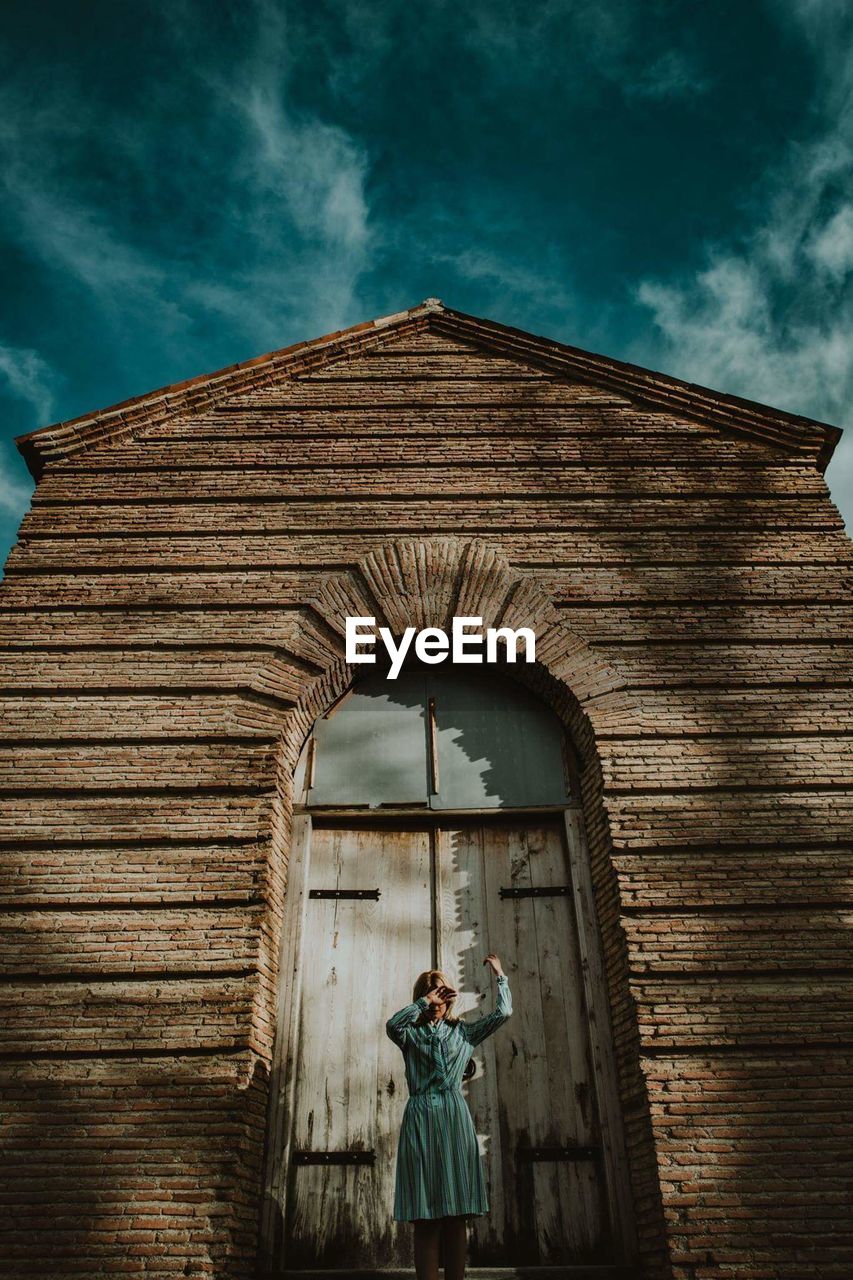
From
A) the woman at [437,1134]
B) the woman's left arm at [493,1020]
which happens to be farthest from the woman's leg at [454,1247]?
the woman's left arm at [493,1020]

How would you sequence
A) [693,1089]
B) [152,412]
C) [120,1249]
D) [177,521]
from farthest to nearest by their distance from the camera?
[152,412]
[177,521]
[693,1089]
[120,1249]

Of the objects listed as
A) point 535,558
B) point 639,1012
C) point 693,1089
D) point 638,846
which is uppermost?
point 535,558

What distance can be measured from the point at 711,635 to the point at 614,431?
7.50ft

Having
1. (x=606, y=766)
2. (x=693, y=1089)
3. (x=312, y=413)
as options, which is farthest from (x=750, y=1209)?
(x=312, y=413)

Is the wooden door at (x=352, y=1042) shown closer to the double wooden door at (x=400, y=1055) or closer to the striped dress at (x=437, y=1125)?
the double wooden door at (x=400, y=1055)

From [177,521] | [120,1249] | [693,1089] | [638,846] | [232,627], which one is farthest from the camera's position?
[177,521]

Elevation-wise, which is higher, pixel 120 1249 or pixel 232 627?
pixel 232 627

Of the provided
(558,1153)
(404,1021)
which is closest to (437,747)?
(404,1021)

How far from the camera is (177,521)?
6762mm

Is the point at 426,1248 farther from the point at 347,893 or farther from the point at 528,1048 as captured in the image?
the point at 347,893

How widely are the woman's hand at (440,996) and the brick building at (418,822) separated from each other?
3.97 ft

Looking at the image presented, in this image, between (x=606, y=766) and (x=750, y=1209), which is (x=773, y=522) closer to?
(x=606, y=766)

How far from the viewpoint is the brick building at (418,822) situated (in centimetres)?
449

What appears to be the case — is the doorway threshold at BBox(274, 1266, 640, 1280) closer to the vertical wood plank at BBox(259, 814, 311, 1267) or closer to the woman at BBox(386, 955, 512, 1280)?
the vertical wood plank at BBox(259, 814, 311, 1267)
